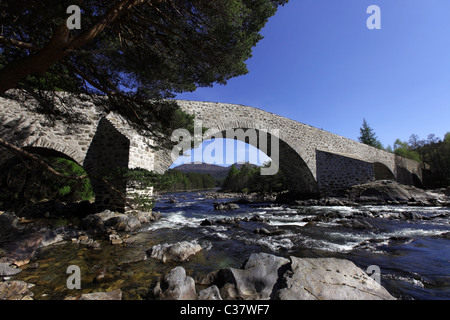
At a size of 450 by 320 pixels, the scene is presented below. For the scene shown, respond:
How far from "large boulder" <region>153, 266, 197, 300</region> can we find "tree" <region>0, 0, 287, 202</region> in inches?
114

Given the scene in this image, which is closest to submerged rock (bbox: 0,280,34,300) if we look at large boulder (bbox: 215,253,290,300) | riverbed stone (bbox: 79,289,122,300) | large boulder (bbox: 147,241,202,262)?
riverbed stone (bbox: 79,289,122,300)

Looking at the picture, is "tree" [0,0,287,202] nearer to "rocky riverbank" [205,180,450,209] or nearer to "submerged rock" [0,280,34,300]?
"submerged rock" [0,280,34,300]

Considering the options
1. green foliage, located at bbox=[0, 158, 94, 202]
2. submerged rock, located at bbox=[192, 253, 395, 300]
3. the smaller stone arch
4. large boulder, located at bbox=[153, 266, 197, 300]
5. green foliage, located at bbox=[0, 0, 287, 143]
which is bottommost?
large boulder, located at bbox=[153, 266, 197, 300]

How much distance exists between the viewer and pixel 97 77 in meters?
3.70

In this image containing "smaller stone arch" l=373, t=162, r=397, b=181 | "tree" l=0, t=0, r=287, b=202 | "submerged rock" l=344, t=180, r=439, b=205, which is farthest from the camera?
"smaller stone arch" l=373, t=162, r=397, b=181

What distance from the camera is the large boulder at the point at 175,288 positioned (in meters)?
2.04

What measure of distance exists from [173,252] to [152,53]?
3.72 meters

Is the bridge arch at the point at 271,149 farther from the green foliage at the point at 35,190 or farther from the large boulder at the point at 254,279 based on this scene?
the large boulder at the point at 254,279

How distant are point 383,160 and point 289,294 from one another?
89.3 ft

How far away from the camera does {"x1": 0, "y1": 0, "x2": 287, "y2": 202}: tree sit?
130 inches

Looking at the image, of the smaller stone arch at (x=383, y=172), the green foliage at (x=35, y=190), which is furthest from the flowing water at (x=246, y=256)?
the smaller stone arch at (x=383, y=172)

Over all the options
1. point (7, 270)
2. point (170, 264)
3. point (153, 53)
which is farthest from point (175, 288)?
point (153, 53)
